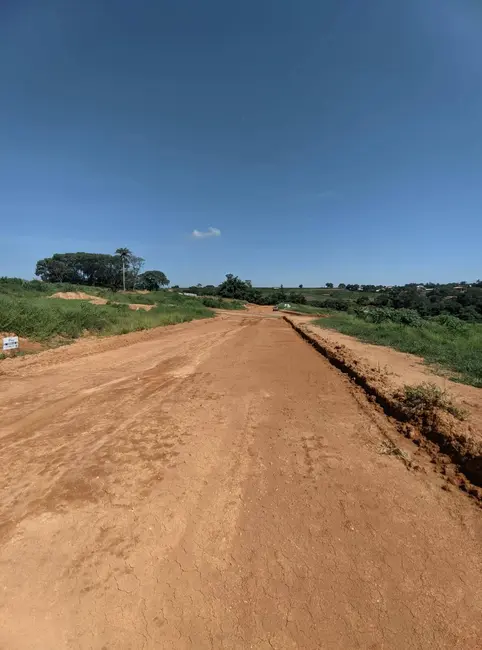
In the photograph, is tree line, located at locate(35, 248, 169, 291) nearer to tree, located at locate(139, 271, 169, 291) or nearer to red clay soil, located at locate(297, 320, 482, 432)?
tree, located at locate(139, 271, 169, 291)

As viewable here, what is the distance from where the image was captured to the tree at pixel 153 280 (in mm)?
95062

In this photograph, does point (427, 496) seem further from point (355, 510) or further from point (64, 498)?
point (64, 498)

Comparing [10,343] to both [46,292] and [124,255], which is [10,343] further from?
[124,255]

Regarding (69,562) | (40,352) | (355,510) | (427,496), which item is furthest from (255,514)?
(40,352)

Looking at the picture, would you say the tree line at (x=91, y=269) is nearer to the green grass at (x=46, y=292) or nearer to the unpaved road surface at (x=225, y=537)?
the green grass at (x=46, y=292)

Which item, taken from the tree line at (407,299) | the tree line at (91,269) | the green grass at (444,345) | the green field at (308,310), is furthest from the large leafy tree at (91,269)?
the green grass at (444,345)

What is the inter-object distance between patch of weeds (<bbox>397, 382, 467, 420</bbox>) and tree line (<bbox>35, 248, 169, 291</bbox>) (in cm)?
8459

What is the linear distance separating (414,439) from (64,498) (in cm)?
448

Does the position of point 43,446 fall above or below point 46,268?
below

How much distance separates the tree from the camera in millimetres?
95062

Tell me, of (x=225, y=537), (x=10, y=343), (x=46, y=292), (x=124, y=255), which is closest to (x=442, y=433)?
(x=225, y=537)

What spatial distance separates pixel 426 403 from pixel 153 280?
98.0 m

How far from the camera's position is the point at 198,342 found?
14875 millimetres

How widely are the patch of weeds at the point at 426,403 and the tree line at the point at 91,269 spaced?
8459cm
